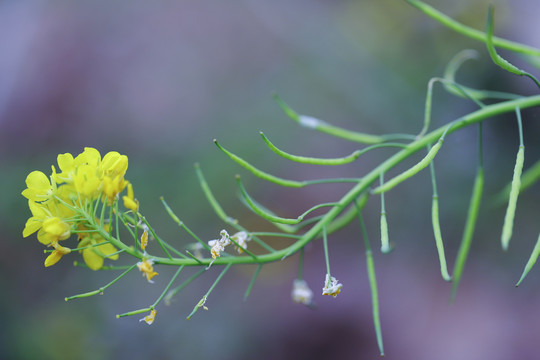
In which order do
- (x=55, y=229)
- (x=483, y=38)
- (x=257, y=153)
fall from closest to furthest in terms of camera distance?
(x=55, y=229)
(x=483, y=38)
(x=257, y=153)

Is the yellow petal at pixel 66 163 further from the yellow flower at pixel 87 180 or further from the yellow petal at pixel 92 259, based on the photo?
the yellow petal at pixel 92 259

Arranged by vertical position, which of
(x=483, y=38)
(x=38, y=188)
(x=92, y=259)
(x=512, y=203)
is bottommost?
(x=92, y=259)

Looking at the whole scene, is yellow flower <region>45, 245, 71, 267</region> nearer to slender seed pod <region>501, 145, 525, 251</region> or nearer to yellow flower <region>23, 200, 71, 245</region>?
yellow flower <region>23, 200, 71, 245</region>

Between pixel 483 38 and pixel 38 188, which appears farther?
pixel 483 38

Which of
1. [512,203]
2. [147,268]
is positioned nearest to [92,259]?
[147,268]

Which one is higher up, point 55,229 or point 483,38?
point 483,38

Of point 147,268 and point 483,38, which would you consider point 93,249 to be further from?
point 483,38

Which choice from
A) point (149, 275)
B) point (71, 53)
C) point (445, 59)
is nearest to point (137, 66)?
point (71, 53)

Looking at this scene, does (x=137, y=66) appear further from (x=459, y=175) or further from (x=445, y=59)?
(x=459, y=175)
